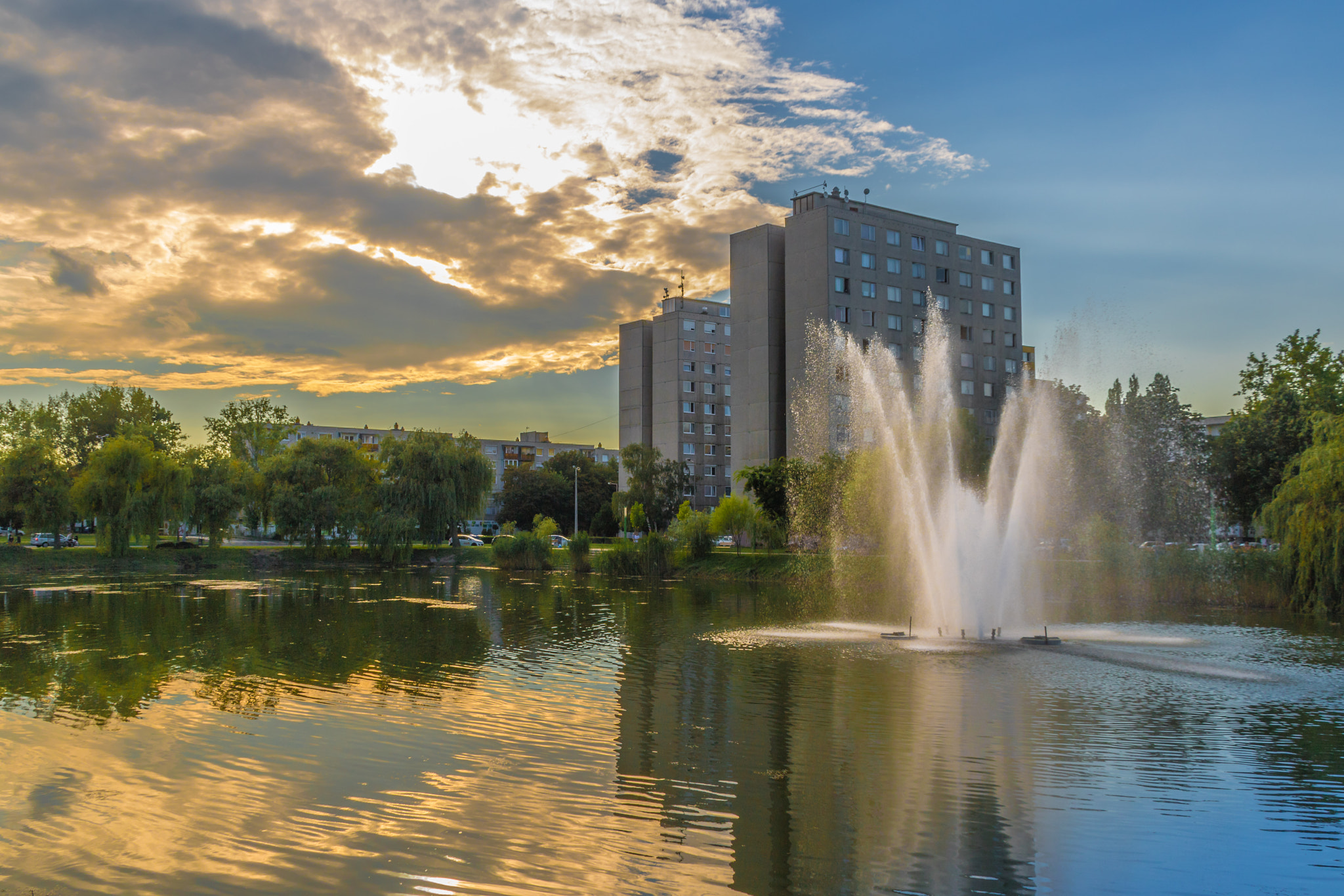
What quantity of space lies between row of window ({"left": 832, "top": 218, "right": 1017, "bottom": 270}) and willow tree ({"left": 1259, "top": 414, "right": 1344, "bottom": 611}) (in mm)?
59829

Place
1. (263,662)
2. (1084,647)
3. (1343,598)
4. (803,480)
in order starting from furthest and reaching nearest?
(803,480) → (1343,598) → (1084,647) → (263,662)

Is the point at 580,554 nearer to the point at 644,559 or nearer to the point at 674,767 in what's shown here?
the point at 644,559

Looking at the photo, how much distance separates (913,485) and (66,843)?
2906cm

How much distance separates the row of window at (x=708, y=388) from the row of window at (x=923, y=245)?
134ft

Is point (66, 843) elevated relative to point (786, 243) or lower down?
lower down

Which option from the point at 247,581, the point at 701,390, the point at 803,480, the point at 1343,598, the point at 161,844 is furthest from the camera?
the point at 701,390

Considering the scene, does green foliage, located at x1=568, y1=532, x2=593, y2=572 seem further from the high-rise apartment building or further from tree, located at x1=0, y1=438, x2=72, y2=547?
tree, located at x1=0, y1=438, x2=72, y2=547

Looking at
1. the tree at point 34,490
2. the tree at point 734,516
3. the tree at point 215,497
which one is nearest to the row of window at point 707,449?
the tree at point 734,516

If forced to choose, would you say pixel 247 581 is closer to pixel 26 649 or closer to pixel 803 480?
pixel 26 649

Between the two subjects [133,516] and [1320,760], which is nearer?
[1320,760]

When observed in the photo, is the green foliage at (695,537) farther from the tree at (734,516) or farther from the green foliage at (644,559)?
the tree at (734,516)

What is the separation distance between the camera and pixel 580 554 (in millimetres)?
73000

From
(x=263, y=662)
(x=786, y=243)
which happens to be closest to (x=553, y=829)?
(x=263, y=662)

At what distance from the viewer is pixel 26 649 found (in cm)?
2739
